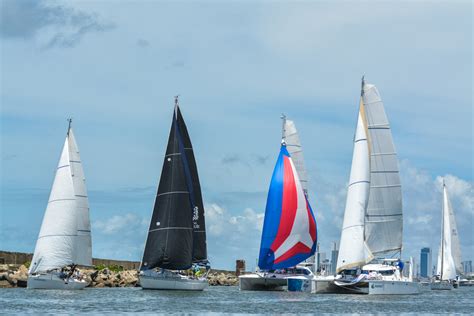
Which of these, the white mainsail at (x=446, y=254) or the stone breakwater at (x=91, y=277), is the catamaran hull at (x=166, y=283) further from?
the white mainsail at (x=446, y=254)

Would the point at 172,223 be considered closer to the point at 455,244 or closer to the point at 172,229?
the point at 172,229

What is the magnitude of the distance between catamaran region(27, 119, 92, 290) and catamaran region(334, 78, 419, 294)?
18.1 m

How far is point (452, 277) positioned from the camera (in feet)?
389

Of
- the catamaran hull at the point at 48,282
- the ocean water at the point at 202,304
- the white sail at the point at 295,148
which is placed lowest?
the ocean water at the point at 202,304

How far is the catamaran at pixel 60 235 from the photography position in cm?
7350

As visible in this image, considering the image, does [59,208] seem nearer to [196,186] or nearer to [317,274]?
[196,186]

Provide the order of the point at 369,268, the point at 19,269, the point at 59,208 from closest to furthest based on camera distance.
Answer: the point at 369,268
the point at 59,208
the point at 19,269

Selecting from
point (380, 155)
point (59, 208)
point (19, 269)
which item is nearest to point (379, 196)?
point (380, 155)

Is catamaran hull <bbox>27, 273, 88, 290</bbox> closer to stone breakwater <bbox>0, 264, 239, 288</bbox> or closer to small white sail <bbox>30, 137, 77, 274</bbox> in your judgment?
small white sail <bbox>30, 137, 77, 274</bbox>

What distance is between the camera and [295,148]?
84812 millimetres

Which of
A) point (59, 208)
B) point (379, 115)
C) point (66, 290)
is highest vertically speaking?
point (379, 115)

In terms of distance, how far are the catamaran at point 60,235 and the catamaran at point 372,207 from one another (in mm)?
18144

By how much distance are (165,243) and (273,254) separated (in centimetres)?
926

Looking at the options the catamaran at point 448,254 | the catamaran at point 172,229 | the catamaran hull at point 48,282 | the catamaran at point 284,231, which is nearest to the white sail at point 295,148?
the catamaran at point 284,231
